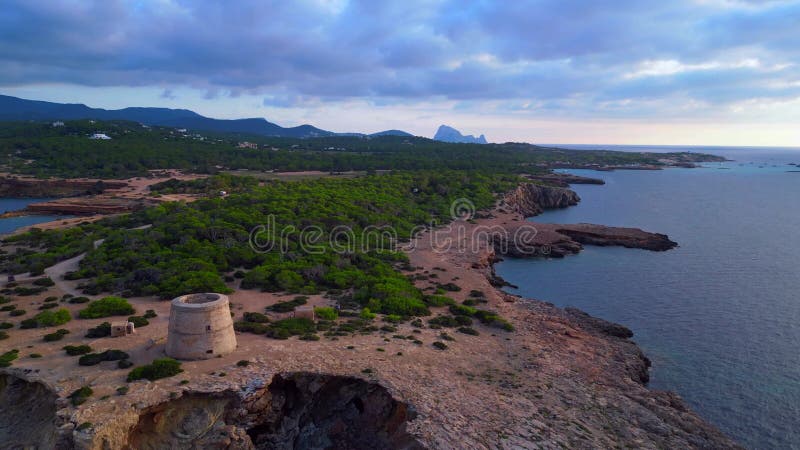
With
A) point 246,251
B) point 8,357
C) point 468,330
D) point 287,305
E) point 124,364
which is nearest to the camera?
point 124,364

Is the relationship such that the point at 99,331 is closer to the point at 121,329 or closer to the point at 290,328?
the point at 121,329

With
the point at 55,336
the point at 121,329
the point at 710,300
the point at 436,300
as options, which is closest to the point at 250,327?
the point at 121,329

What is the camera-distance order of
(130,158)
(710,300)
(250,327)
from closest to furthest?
(250,327) < (710,300) < (130,158)

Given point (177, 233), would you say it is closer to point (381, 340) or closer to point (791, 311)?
point (381, 340)

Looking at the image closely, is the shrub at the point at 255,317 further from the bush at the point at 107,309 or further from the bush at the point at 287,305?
the bush at the point at 107,309

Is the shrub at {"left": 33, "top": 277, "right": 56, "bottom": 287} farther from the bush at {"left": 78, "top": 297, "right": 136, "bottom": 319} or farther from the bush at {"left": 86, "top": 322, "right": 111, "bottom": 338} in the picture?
the bush at {"left": 86, "top": 322, "right": 111, "bottom": 338}

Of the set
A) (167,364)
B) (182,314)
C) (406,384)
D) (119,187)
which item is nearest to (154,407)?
(167,364)
